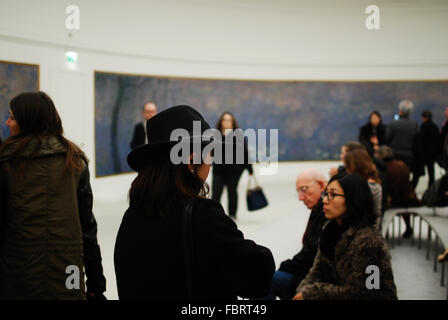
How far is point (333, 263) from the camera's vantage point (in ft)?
10.9

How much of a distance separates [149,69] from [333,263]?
10474 millimetres

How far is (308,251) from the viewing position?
12.9 ft

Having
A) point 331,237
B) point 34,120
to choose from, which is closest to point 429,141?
point 331,237

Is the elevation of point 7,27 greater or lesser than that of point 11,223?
greater

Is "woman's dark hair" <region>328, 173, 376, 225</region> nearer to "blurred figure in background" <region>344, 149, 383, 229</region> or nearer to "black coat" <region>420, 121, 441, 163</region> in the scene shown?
"blurred figure in background" <region>344, 149, 383, 229</region>

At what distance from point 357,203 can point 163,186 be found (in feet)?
6.65

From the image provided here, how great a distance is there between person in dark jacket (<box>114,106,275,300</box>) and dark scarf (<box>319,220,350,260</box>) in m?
1.74

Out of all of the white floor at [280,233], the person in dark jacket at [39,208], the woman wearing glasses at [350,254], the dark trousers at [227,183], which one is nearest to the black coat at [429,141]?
the white floor at [280,233]

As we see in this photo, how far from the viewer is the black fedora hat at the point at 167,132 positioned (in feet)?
6.00

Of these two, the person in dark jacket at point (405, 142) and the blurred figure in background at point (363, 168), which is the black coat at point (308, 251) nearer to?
the blurred figure in background at point (363, 168)

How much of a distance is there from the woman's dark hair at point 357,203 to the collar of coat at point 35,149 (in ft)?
6.73

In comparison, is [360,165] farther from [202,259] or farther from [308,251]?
[202,259]
